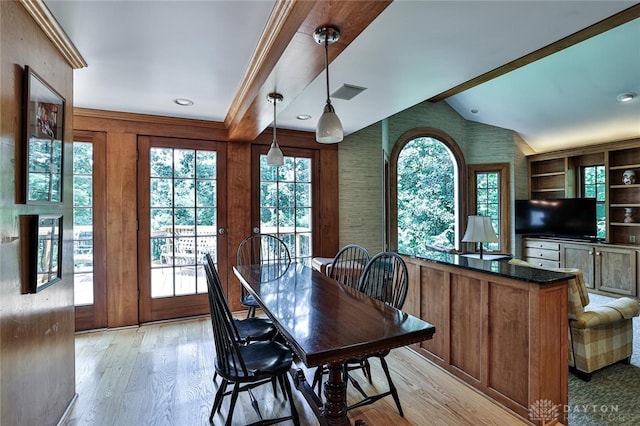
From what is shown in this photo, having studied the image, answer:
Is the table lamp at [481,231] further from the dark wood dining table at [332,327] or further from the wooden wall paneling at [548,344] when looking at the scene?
the dark wood dining table at [332,327]

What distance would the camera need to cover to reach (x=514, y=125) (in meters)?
5.89

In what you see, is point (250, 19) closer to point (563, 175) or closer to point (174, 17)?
point (174, 17)

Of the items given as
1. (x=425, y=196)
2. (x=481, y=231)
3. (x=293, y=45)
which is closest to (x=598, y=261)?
(x=425, y=196)

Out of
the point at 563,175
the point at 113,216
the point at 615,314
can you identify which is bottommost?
the point at 615,314

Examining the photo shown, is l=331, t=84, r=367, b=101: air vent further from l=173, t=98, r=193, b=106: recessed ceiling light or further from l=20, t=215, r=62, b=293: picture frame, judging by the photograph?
l=20, t=215, r=62, b=293: picture frame

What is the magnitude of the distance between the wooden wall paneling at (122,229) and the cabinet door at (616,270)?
6.62 m

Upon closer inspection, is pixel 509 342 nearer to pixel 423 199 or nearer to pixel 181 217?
pixel 181 217

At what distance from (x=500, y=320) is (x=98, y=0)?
9.71 feet

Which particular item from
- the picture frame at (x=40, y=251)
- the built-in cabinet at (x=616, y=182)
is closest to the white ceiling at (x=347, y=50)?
the picture frame at (x=40, y=251)

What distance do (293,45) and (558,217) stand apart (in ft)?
19.7

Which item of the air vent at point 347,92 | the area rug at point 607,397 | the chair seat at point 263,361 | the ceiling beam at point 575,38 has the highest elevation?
the ceiling beam at point 575,38

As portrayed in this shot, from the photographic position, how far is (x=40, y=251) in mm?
1698

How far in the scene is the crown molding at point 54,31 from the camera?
1.61m

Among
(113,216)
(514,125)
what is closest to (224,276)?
(113,216)
